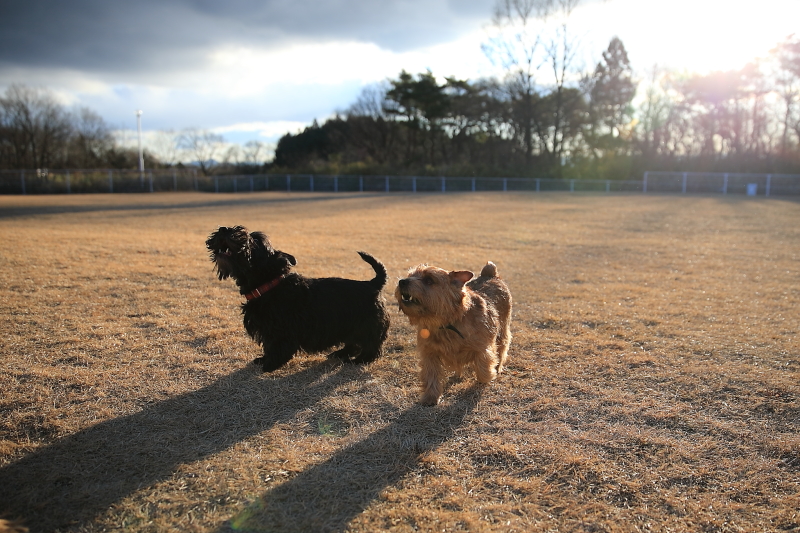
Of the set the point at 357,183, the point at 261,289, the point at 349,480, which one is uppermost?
the point at 357,183

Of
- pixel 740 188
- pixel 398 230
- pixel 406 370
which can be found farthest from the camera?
pixel 740 188

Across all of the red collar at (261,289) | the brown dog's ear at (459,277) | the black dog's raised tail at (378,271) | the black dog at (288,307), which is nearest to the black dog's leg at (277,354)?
the black dog at (288,307)

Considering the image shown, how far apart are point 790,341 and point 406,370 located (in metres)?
3.64

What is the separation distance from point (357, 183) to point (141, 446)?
35.1m

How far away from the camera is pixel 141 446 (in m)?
2.85

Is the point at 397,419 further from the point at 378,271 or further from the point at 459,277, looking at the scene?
the point at 378,271

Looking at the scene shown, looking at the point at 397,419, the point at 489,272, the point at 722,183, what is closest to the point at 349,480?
the point at 397,419

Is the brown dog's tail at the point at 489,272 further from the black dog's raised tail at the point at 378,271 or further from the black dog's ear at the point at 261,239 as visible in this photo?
the black dog's ear at the point at 261,239

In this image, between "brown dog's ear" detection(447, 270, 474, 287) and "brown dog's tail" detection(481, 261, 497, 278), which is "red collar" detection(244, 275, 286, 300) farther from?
"brown dog's tail" detection(481, 261, 497, 278)

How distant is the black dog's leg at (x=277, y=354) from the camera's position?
3.95m

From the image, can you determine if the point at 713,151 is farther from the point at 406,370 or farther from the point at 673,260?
the point at 406,370

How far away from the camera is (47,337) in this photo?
455cm

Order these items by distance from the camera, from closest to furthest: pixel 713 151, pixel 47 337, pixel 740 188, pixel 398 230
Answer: pixel 47 337 < pixel 398 230 < pixel 740 188 < pixel 713 151

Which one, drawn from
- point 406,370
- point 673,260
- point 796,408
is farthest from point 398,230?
point 796,408
